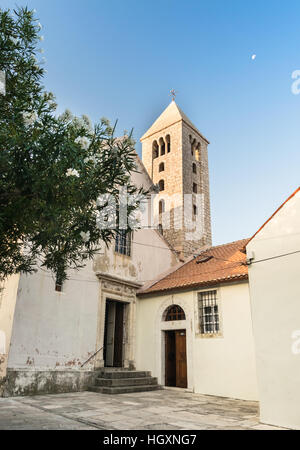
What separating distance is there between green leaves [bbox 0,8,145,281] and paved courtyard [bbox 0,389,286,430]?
3.33 metres

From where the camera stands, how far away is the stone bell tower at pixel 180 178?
20547 millimetres

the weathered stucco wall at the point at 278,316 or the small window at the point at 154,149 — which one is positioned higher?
the small window at the point at 154,149

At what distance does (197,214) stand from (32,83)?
17.0 metres

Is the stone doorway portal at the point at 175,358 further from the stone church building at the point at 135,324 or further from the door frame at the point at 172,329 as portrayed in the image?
the door frame at the point at 172,329

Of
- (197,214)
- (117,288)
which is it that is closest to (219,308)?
(117,288)

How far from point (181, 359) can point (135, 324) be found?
2.76 metres

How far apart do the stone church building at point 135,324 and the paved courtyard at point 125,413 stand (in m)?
1.03

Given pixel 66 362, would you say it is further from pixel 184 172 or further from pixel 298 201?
pixel 184 172

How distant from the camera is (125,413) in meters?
7.29

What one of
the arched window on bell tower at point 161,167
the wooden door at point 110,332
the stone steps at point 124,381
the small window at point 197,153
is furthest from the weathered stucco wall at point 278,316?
the small window at point 197,153

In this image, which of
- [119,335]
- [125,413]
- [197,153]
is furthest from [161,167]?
[125,413]

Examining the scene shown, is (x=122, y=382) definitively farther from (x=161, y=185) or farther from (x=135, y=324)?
(x=161, y=185)

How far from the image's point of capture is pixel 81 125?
6.06 meters

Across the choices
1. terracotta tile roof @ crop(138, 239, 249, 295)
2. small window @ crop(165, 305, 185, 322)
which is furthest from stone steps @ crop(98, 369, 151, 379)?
terracotta tile roof @ crop(138, 239, 249, 295)
